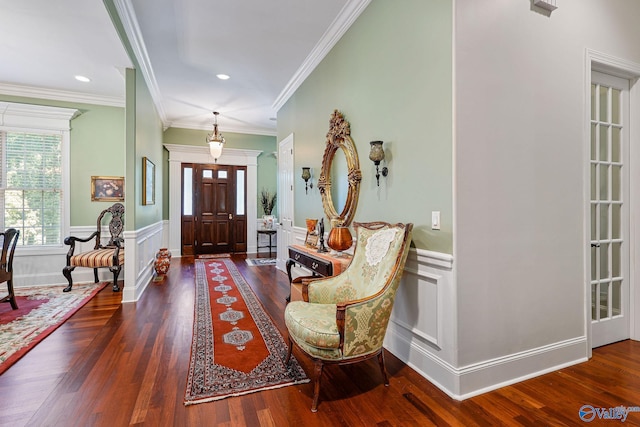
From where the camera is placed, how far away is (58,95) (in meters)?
4.78

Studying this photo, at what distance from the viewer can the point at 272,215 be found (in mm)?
8133

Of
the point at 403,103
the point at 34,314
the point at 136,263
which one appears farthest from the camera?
the point at 136,263

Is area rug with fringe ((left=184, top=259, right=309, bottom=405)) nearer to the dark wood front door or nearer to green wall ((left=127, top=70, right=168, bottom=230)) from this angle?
green wall ((left=127, top=70, right=168, bottom=230))

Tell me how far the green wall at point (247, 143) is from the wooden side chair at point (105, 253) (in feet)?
7.63

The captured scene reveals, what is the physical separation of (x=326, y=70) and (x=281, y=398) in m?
3.51

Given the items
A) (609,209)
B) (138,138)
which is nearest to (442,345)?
(609,209)

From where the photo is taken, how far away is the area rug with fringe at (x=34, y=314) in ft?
8.45

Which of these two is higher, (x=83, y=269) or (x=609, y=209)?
(x=609, y=209)

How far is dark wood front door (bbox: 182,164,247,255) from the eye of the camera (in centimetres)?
754

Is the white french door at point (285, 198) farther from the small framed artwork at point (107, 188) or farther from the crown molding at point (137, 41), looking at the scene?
the small framed artwork at point (107, 188)

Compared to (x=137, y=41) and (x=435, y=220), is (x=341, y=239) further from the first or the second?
(x=137, y=41)

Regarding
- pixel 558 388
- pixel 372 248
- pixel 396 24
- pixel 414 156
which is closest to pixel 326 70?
pixel 396 24

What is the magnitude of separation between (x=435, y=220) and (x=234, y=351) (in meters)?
1.89

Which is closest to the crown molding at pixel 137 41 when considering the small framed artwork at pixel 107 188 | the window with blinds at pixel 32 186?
the small framed artwork at pixel 107 188
